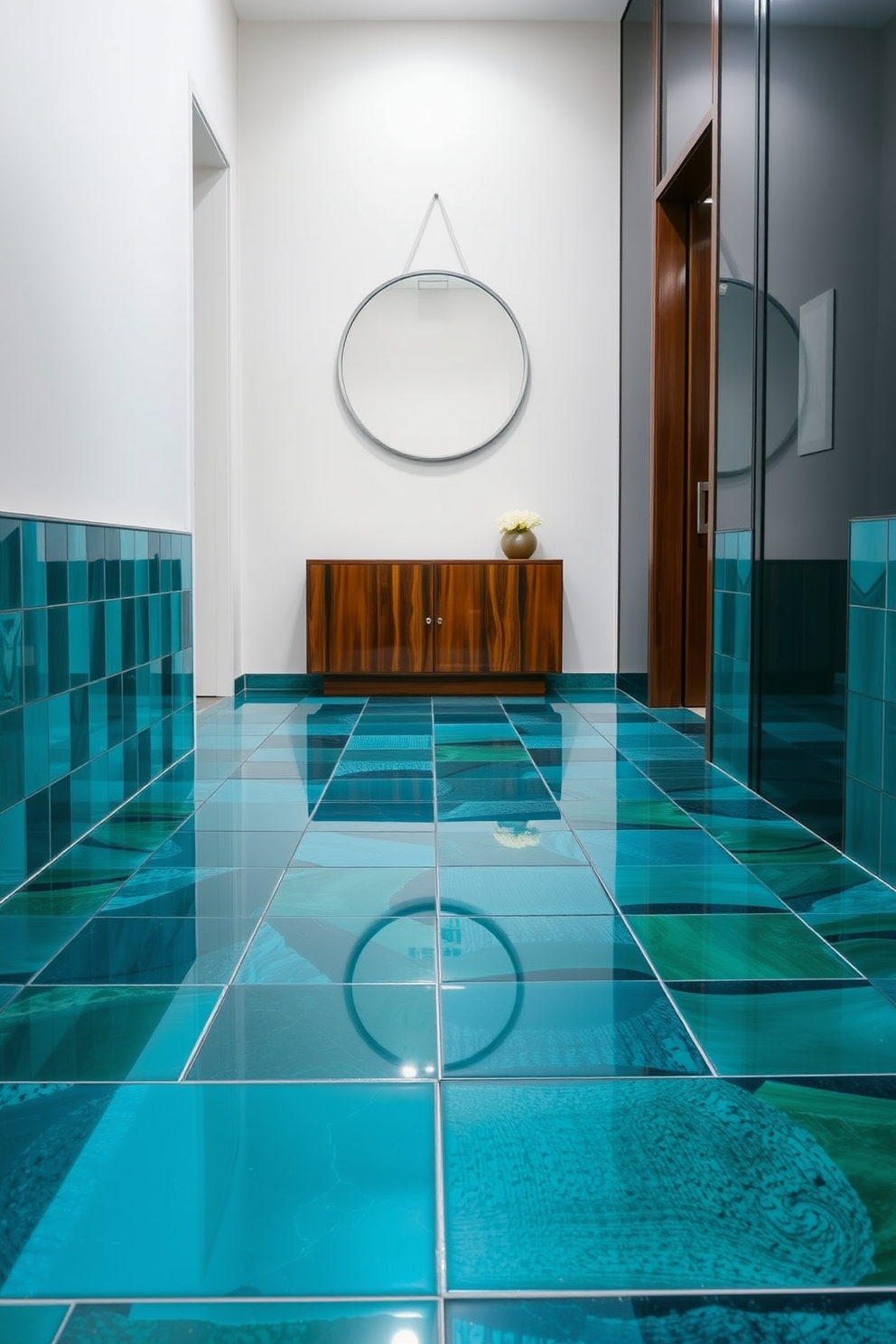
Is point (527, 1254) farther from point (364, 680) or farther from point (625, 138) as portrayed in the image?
point (625, 138)

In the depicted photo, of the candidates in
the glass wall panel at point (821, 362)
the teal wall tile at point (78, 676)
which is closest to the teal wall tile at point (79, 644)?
the teal wall tile at point (78, 676)

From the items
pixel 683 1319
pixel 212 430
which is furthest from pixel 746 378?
pixel 212 430

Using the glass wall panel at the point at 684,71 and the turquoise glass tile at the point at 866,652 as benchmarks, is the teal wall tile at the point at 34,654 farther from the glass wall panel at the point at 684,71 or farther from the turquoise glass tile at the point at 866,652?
the glass wall panel at the point at 684,71

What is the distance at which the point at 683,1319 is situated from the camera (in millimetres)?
1063

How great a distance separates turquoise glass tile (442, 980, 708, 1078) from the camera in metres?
1.56

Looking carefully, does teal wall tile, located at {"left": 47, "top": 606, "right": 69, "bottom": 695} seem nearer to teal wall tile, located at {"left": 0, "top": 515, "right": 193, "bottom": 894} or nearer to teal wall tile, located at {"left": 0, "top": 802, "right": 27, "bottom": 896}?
teal wall tile, located at {"left": 0, "top": 515, "right": 193, "bottom": 894}

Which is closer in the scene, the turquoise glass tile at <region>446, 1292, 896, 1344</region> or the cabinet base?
the turquoise glass tile at <region>446, 1292, 896, 1344</region>

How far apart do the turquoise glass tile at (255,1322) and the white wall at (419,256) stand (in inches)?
193

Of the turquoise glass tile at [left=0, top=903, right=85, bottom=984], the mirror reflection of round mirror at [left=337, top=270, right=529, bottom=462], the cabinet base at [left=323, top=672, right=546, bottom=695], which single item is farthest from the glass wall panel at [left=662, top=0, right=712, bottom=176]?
the turquoise glass tile at [left=0, top=903, right=85, bottom=984]

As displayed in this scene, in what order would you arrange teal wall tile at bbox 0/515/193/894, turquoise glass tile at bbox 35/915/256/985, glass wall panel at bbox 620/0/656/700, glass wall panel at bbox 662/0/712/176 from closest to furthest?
turquoise glass tile at bbox 35/915/256/985 → teal wall tile at bbox 0/515/193/894 → glass wall panel at bbox 662/0/712/176 → glass wall panel at bbox 620/0/656/700

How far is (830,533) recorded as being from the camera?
273cm

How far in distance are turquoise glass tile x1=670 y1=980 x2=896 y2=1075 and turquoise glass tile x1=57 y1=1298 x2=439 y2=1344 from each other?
63 cm

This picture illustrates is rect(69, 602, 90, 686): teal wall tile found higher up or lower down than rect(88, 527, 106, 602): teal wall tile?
lower down

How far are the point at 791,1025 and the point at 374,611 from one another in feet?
13.1
